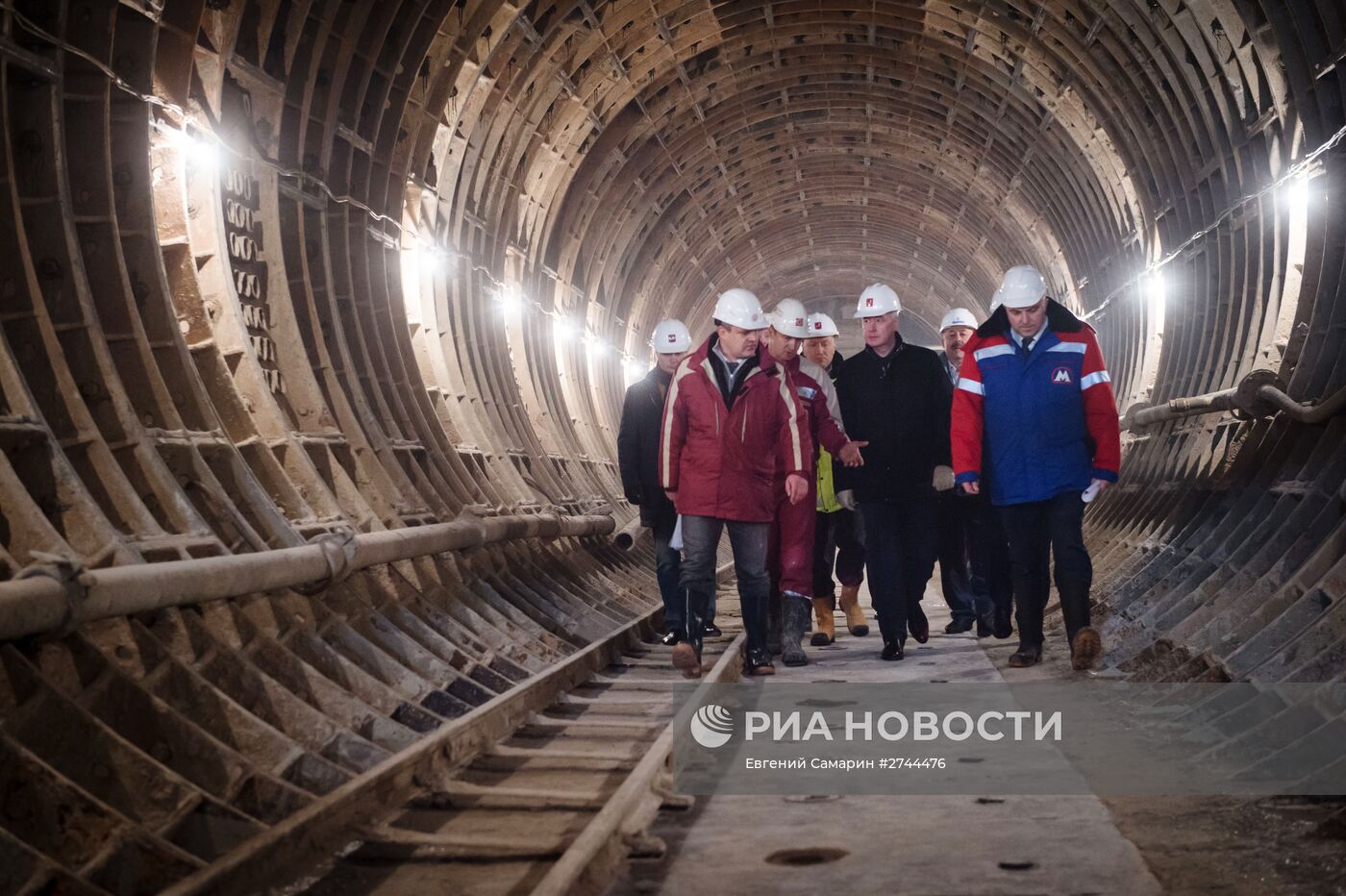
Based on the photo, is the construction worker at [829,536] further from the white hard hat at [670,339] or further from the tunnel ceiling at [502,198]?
the tunnel ceiling at [502,198]

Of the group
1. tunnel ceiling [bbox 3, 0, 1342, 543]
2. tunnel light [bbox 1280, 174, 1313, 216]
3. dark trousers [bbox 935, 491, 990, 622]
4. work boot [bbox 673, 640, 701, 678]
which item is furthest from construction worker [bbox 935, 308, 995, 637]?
tunnel light [bbox 1280, 174, 1313, 216]

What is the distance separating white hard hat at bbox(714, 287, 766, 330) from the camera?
25.2 ft

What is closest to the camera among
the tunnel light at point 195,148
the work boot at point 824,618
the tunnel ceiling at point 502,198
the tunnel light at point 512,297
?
the tunnel ceiling at point 502,198

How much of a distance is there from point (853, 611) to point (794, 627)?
1657mm

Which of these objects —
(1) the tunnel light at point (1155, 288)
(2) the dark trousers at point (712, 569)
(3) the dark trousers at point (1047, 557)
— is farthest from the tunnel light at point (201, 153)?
(1) the tunnel light at point (1155, 288)

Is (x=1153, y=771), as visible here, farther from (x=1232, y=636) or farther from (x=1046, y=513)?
(x=1046, y=513)

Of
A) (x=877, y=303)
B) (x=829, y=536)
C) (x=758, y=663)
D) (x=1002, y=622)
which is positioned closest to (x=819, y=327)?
(x=877, y=303)

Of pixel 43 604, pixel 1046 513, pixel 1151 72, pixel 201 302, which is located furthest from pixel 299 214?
pixel 1151 72

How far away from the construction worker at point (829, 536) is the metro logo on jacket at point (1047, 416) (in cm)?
148

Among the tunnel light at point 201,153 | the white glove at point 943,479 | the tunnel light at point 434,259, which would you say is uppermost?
the tunnel light at point 434,259

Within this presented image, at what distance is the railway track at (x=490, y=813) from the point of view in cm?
403

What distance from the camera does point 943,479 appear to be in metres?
8.59

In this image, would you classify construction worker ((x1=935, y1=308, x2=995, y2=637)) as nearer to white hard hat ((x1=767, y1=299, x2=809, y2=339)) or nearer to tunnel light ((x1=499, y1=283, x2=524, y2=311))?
white hard hat ((x1=767, y1=299, x2=809, y2=339))

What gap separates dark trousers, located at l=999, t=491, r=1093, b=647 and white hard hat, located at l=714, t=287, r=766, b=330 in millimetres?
1551
